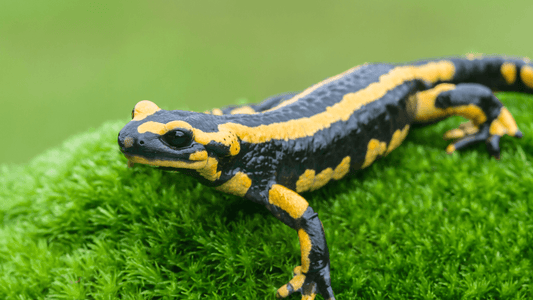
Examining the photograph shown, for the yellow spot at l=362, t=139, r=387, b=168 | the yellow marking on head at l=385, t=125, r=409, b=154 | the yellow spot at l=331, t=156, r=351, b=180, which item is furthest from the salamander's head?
the yellow marking on head at l=385, t=125, r=409, b=154

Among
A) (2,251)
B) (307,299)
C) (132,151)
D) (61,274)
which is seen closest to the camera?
(132,151)

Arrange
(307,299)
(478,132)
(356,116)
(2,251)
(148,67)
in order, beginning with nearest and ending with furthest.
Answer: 1. (307,299)
2. (2,251)
3. (356,116)
4. (478,132)
5. (148,67)

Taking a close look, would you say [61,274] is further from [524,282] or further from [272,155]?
[524,282]

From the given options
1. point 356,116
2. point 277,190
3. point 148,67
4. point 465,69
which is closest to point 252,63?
point 148,67

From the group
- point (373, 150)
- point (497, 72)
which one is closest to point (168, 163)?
point (373, 150)

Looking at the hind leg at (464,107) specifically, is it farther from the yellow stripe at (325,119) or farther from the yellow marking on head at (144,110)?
the yellow marking on head at (144,110)

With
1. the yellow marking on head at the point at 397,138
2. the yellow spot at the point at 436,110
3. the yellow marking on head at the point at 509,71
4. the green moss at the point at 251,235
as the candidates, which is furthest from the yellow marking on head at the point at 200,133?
the yellow marking on head at the point at 509,71

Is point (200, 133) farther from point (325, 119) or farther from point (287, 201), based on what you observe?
point (325, 119)

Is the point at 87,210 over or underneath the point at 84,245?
over
